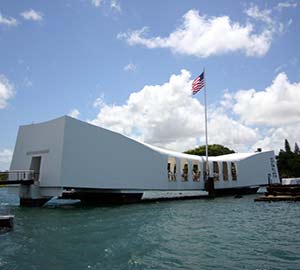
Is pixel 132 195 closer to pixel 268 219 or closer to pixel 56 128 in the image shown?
pixel 56 128

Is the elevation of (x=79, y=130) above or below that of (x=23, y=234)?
above

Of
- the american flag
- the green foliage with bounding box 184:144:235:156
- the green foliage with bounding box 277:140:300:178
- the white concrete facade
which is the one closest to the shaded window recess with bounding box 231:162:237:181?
the white concrete facade

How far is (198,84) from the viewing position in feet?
116

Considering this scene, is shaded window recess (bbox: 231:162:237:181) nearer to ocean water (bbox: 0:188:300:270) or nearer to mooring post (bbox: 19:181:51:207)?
mooring post (bbox: 19:181:51:207)

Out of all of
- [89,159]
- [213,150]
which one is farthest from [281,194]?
[213,150]

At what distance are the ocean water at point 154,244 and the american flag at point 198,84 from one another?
1955cm

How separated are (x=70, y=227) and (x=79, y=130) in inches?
442

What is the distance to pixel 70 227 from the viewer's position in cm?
1557

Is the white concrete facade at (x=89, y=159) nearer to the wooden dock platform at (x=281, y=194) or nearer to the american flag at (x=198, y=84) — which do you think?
the american flag at (x=198, y=84)

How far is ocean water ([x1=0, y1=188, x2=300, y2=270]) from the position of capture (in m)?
8.93

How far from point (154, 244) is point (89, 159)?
1560 centimetres

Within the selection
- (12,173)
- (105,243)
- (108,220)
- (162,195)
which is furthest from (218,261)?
(162,195)

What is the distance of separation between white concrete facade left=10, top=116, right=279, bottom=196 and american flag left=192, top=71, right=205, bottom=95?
22.6 feet

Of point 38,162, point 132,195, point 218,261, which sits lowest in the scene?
point 218,261
